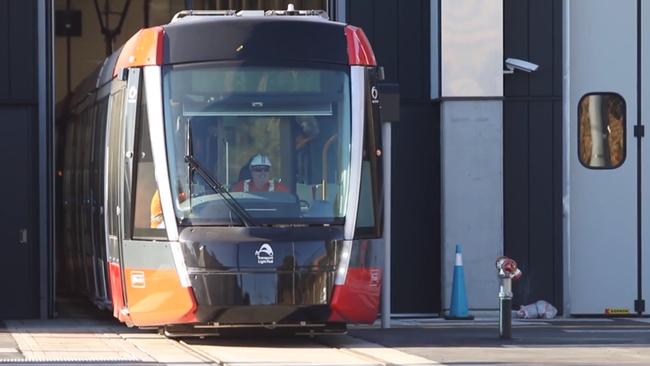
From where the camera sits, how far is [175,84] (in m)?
15.3

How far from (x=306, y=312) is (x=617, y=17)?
8.20m

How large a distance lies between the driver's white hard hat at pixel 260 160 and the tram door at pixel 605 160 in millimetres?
6703

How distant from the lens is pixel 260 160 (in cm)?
1521

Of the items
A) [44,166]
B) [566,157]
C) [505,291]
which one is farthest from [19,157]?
[566,157]

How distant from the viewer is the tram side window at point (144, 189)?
15.1 metres

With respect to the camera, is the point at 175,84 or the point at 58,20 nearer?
the point at 175,84

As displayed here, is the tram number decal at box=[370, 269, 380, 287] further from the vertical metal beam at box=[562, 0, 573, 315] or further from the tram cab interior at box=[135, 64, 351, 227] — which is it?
the vertical metal beam at box=[562, 0, 573, 315]

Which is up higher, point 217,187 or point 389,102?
point 389,102

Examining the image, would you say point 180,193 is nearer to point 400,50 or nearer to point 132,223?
point 132,223

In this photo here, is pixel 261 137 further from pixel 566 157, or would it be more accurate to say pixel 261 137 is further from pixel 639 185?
pixel 639 185

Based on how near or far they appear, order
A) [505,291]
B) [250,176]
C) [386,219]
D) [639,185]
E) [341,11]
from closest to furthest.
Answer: [250,176], [505,291], [386,219], [341,11], [639,185]

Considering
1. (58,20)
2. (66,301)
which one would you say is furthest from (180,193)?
(58,20)

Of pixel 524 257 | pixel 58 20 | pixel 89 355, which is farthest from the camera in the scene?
pixel 58 20

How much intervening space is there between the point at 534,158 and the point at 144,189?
7.08m
